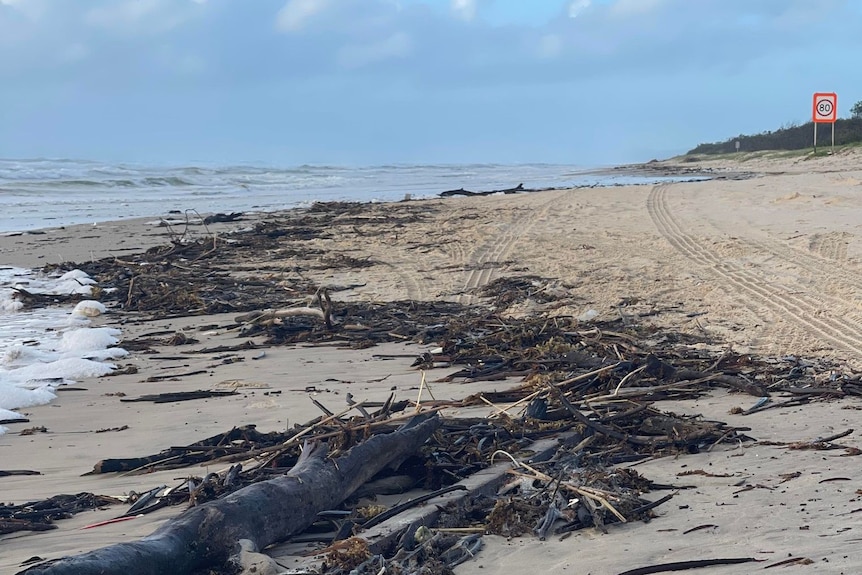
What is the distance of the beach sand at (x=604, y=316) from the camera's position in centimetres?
296

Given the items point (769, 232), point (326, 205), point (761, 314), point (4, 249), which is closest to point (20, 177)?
point (326, 205)

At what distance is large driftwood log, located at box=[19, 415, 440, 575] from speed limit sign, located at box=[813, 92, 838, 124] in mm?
39003

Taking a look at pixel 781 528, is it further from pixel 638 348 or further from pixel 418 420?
pixel 638 348

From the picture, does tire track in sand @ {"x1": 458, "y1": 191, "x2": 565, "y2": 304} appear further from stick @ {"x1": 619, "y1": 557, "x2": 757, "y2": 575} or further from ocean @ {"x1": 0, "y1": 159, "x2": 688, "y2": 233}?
A: ocean @ {"x1": 0, "y1": 159, "x2": 688, "y2": 233}

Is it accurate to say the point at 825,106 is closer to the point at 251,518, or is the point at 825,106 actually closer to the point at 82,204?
the point at 82,204

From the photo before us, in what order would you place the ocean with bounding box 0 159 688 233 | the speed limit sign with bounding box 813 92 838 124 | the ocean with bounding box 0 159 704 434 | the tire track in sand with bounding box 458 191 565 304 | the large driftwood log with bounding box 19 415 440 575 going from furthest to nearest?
the speed limit sign with bounding box 813 92 838 124 < the ocean with bounding box 0 159 688 233 < the tire track in sand with bounding box 458 191 565 304 < the ocean with bounding box 0 159 704 434 < the large driftwood log with bounding box 19 415 440 575

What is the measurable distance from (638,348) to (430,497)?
307cm

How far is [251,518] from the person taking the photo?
9.45 ft

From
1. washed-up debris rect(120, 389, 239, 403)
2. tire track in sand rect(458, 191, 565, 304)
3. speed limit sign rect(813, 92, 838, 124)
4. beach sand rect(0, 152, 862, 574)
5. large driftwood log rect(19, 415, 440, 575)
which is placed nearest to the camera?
large driftwood log rect(19, 415, 440, 575)

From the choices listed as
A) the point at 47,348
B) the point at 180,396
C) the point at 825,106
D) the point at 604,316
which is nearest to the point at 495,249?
the point at 604,316

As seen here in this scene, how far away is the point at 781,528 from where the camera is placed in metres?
2.92

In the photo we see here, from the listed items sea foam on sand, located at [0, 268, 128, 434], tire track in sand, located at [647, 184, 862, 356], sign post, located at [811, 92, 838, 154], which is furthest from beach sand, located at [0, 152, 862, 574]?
sign post, located at [811, 92, 838, 154]

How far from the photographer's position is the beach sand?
2.96m

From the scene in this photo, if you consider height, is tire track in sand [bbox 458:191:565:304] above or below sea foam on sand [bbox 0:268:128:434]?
above
